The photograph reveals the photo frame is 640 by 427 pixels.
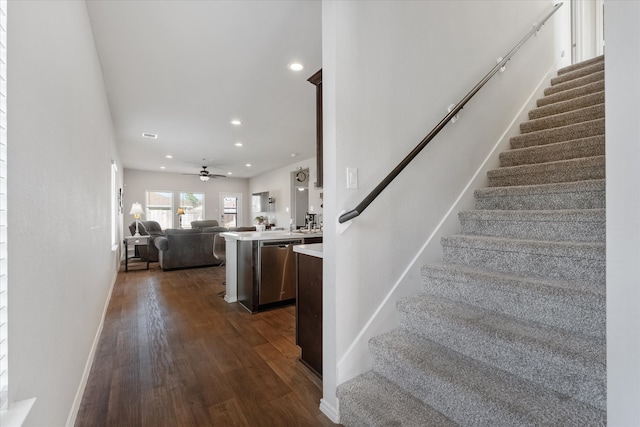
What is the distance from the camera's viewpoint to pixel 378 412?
4.50 feet

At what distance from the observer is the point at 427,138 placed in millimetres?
1841

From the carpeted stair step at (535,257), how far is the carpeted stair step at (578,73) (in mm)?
2587

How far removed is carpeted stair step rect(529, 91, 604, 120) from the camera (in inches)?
101

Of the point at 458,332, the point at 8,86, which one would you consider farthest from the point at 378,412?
the point at 8,86

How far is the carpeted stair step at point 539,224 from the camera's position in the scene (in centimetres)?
161

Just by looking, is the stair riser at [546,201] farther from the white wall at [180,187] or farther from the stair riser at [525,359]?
the white wall at [180,187]

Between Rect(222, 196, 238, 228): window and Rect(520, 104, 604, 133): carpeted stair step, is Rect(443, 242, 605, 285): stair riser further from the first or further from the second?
Rect(222, 196, 238, 228): window

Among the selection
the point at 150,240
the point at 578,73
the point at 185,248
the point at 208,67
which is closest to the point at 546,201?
the point at 578,73

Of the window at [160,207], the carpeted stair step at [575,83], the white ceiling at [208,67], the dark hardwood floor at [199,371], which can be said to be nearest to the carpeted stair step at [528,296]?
the dark hardwood floor at [199,371]

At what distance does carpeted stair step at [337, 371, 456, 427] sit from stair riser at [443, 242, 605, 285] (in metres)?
0.95

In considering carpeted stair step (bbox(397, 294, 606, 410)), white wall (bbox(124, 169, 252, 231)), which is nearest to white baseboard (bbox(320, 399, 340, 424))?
carpeted stair step (bbox(397, 294, 606, 410))

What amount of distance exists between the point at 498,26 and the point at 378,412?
3.26 metres

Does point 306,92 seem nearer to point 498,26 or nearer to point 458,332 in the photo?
point 498,26

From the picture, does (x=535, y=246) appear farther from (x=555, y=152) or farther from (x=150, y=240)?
(x=150, y=240)
